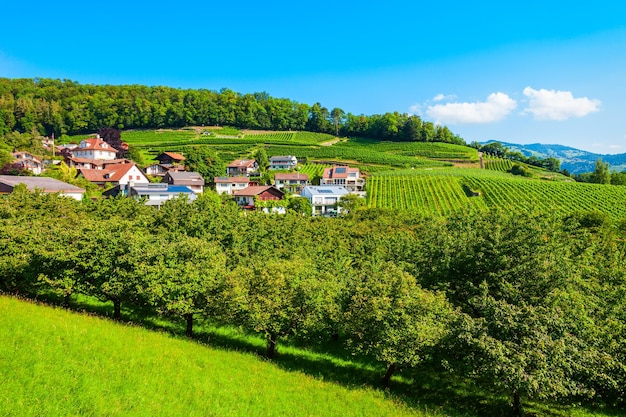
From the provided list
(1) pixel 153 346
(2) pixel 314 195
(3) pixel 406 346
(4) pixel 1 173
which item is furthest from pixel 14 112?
(3) pixel 406 346

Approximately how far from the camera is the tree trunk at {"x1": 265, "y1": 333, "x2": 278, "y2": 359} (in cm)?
2122

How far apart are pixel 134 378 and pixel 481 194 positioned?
91.3 m

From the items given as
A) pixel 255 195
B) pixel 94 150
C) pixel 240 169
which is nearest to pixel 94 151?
pixel 94 150

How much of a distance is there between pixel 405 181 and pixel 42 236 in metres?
90.6

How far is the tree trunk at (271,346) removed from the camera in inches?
835

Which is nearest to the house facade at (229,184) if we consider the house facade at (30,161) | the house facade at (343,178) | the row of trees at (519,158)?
the house facade at (343,178)

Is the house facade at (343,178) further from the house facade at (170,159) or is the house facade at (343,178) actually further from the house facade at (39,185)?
the house facade at (39,185)

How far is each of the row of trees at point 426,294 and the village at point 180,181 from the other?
1622 inches

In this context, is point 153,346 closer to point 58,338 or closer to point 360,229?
point 58,338

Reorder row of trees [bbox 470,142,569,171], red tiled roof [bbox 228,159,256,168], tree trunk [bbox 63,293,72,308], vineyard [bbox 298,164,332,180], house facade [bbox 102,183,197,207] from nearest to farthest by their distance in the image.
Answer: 1. tree trunk [bbox 63,293,72,308]
2. house facade [bbox 102,183,197,207]
3. red tiled roof [bbox 228,159,256,168]
4. vineyard [bbox 298,164,332,180]
5. row of trees [bbox 470,142,569,171]

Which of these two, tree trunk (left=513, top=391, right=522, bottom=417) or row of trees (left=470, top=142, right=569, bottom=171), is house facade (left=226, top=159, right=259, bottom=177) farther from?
row of trees (left=470, top=142, right=569, bottom=171)

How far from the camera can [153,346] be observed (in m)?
17.8

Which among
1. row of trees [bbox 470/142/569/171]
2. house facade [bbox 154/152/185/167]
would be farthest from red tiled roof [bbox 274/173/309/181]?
row of trees [bbox 470/142/569/171]

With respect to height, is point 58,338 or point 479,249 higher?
point 479,249
